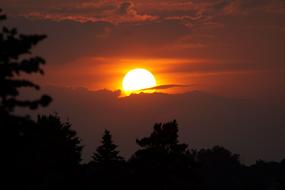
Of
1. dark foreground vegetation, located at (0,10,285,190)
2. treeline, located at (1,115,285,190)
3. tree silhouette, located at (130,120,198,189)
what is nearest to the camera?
dark foreground vegetation, located at (0,10,285,190)

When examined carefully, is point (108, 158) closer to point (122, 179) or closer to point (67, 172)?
point (122, 179)

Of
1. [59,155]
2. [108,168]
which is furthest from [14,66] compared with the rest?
[108,168]

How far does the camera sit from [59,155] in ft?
165

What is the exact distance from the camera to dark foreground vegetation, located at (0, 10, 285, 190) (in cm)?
2628

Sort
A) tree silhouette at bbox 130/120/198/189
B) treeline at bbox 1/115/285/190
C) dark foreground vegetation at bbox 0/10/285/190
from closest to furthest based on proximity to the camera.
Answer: dark foreground vegetation at bbox 0/10/285/190 < treeline at bbox 1/115/285/190 < tree silhouette at bbox 130/120/198/189

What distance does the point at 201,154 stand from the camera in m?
192

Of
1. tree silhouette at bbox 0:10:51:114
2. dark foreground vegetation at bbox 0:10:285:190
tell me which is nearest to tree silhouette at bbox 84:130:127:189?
dark foreground vegetation at bbox 0:10:285:190

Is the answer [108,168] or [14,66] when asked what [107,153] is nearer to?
[108,168]

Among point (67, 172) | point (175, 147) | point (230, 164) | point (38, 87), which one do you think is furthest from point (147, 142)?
point (230, 164)

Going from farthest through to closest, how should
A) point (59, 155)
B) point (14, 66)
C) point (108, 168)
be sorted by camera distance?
1. point (108, 168)
2. point (59, 155)
3. point (14, 66)

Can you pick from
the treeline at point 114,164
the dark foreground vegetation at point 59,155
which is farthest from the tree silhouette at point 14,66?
the treeline at point 114,164

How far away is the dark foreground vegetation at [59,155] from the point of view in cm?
2628

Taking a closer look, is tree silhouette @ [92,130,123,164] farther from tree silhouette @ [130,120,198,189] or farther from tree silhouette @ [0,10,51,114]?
tree silhouette @ [0,10,51,114]

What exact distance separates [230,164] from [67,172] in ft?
462
